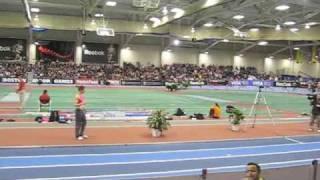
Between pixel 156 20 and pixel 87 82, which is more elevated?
pixel 156 20

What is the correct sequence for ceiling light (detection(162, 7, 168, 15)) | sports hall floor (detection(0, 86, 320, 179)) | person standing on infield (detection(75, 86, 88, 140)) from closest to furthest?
sports hall floor (detection(0, 86, 320, 179))
person standing on infield (detection(75, 86, 88, 140))
ceiling light (detection(162, 7, 168, 15))

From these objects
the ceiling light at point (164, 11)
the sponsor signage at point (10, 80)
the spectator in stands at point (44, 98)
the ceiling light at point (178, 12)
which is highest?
the ceiling light at point (164, 11)

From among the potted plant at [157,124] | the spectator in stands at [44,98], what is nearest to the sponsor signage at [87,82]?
the spectator in stands at [44,98]

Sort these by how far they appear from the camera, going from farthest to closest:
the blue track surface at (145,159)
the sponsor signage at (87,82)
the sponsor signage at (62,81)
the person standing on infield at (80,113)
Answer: the sponsor signage at (87,82)
the sponsor signage at (62,81)
the person standing on infield at (80,113)
the blue track surface at (145,159)

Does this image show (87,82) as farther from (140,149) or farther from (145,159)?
(145,159)

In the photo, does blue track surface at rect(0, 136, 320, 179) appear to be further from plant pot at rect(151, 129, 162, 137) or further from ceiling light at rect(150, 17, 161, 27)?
ceiling light at rect(150, 17, 161, 27)

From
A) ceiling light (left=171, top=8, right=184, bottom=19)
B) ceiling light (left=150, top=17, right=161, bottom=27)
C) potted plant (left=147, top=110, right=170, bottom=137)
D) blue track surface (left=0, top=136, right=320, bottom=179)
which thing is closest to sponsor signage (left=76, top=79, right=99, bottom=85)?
ceiling light (left=150, top=17, right=161, bottom=27)

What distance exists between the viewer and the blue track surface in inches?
367

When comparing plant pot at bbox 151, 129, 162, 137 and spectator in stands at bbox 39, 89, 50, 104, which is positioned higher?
spectator in stands at bbox 39, 89, 50, 104

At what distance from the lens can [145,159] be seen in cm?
1101

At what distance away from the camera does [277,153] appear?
1261 centimetres

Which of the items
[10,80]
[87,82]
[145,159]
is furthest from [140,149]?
[87,82]

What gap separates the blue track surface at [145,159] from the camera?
9.33 meters

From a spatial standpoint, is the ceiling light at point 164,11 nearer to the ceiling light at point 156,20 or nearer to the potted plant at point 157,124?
the ceiling light at point 156,20
